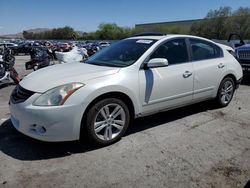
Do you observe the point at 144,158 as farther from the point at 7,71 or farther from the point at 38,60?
the point at 38,60

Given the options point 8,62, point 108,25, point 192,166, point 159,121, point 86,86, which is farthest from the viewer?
point 108,25

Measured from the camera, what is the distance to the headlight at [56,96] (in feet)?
11.8

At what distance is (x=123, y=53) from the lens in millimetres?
4793

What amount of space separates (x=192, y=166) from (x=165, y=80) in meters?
1.56

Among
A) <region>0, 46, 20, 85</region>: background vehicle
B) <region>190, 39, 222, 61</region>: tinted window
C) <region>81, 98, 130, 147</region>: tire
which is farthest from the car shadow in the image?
<region>0, 46, 20, 85</region>: background vehicle

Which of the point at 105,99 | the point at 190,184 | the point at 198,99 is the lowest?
the point at 190,184

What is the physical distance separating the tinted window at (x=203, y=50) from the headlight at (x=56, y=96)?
2.54 m

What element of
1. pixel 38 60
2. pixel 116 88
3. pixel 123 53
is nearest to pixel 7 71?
pixel 38 60

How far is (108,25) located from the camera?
117062mm

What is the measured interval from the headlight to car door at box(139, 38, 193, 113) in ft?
3.79

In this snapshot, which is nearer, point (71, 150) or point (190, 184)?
point (190, 184)

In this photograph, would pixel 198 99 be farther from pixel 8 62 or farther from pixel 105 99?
pixel 8 62

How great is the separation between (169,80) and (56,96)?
190 cm

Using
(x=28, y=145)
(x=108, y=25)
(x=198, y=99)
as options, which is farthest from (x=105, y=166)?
(x=108, y=25)
